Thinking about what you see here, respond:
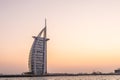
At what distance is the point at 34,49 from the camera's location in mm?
199875

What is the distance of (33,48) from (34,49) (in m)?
0.92

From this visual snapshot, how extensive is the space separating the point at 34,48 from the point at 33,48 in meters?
0.71

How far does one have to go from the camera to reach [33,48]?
200 meters

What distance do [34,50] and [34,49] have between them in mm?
648

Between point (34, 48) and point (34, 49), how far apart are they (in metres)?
0.70

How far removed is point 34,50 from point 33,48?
1450mm

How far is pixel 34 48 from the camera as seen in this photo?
19962 cm

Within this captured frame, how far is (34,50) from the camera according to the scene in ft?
656
